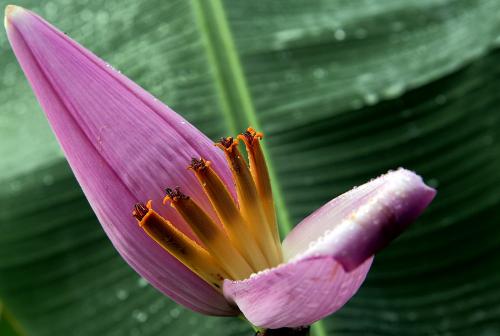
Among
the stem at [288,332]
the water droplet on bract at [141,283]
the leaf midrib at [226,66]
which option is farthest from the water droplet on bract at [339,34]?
the stem at [288,332]

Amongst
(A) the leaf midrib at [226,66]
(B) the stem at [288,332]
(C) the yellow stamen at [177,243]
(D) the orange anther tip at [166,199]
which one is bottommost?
(B) the stem at [288,332]

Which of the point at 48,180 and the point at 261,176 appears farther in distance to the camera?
the point at 48,180

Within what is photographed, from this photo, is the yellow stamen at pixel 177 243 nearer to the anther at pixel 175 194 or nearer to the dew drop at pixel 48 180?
the anther at pixel 175 194

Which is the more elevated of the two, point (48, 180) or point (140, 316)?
point (48, 180)

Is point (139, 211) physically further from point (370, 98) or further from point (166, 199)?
point (370, 98)

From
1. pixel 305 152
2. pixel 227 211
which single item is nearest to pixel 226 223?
pixel 227 211

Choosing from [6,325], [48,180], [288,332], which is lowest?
[288,332]
